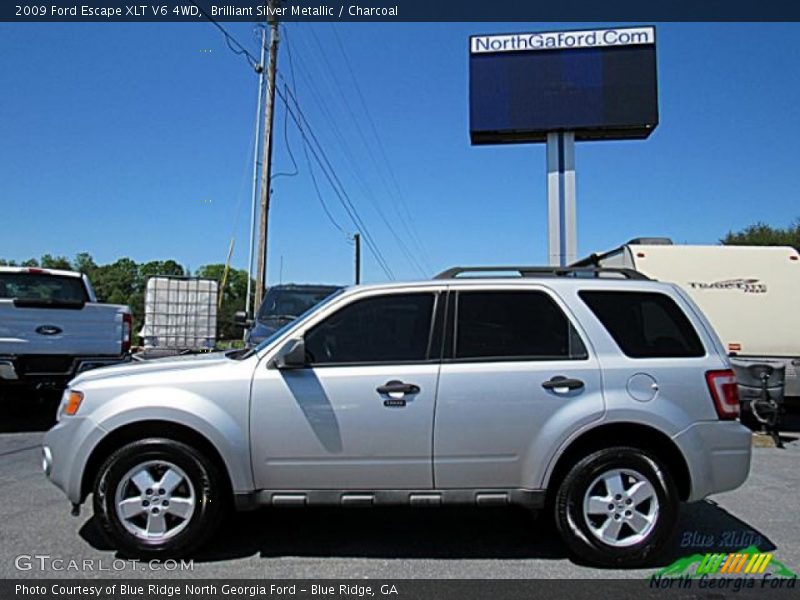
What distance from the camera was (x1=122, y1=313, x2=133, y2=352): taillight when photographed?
332 inches

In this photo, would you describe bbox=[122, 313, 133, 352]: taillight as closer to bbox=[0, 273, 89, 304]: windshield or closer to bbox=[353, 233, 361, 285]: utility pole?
bbox=[0, 273, 89, 304]: windshield

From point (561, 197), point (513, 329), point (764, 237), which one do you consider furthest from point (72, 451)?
point (764, 237)

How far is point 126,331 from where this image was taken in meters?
8.49

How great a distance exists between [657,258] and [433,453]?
258 inches

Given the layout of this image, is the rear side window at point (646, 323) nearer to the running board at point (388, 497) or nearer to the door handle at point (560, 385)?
the door handle at point (560, 385)

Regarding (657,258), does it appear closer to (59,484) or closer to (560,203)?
(59,484)

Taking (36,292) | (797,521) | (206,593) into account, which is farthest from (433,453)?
(36,292)

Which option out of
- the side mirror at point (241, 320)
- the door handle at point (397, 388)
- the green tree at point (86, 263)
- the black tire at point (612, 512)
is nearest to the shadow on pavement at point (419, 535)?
the black tire at point (612, 512)

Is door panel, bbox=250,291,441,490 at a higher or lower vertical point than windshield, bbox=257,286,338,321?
lower

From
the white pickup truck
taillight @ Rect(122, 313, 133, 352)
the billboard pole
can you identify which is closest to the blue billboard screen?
the billboard pole

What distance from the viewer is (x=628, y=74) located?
699 inches

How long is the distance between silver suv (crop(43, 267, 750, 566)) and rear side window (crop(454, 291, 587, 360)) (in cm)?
3

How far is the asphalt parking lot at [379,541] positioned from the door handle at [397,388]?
1.11 meters

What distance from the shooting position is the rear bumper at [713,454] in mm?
3979
